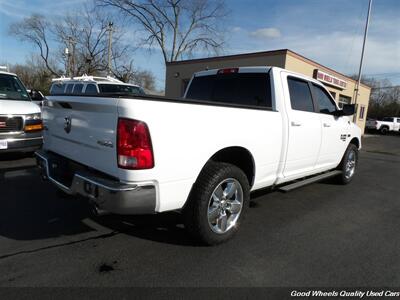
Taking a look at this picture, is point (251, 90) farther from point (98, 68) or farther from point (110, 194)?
point (98, 68)

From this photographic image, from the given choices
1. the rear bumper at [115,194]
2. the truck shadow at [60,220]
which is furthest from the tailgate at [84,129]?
the truck shadow at [60,220]

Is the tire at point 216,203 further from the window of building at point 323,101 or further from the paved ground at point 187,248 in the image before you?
the window of building at point 323,101

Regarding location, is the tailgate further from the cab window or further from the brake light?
the cab window

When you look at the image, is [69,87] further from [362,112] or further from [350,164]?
[362,112]

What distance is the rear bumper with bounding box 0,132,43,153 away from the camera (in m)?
6.06

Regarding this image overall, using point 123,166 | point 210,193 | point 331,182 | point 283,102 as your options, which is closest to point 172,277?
point 210,193

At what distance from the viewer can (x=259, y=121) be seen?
3684mm

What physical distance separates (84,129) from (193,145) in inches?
41.7

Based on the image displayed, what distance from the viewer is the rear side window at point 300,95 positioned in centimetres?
441

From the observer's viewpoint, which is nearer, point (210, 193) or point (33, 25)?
point (210, 193)

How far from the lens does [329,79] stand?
20.1m

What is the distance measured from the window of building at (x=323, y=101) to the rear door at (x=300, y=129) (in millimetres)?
274

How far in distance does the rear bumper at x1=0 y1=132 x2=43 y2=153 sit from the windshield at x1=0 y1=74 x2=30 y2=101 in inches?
48.7

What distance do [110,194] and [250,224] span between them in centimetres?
211
